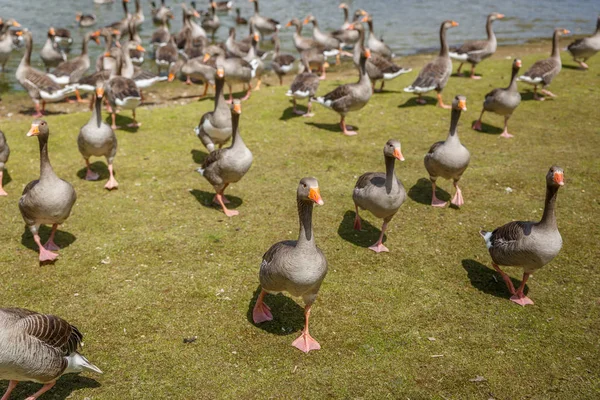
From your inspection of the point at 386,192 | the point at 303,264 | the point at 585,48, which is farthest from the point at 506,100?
the point at 303,264

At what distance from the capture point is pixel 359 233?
34.4ft

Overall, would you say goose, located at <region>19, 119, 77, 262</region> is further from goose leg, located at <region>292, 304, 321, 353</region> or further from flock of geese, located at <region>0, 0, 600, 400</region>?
goose leg, located at <region>292, 304, 321, 353</region>

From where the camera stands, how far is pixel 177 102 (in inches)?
787

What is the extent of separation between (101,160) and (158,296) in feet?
22.8

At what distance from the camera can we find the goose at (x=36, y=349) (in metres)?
5.51

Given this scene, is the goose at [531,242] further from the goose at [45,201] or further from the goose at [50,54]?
the goose at [50,54]

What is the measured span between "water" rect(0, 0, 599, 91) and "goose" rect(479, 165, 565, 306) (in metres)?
22.0

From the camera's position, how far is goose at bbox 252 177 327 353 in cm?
687

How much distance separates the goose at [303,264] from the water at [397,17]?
21.6m

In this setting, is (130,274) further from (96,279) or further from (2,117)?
(2,117)

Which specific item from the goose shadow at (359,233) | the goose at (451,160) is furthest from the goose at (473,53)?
the goose shadow at (359,233)

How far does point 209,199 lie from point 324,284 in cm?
421

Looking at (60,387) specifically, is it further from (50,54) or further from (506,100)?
(50,54)

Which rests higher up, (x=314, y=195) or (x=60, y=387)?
(x=314, y=195)
